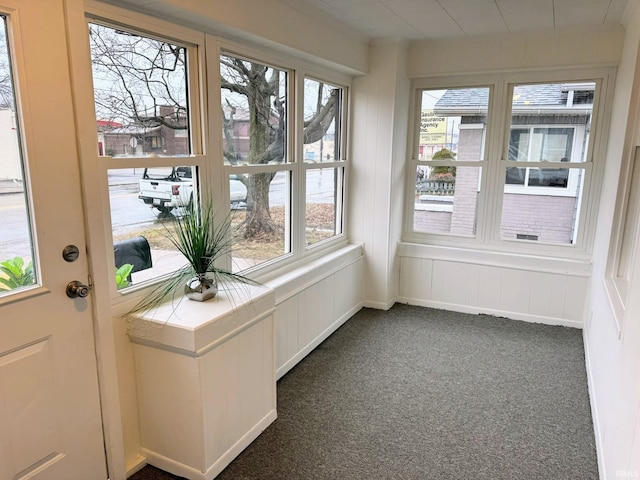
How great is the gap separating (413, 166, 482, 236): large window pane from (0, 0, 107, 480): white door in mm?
3173

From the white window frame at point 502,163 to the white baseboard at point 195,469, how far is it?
267 centimetres

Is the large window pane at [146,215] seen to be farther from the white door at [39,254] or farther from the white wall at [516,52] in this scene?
the white wall at [516,52]

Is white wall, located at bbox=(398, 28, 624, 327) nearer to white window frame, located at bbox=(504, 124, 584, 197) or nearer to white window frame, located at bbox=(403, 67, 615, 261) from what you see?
white window frame, located at bbox=(403, 67, 615, 261)

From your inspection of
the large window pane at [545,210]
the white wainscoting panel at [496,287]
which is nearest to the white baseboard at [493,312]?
the white wainscoting panel at [496,287]

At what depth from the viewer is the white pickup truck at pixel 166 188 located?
6.72ft

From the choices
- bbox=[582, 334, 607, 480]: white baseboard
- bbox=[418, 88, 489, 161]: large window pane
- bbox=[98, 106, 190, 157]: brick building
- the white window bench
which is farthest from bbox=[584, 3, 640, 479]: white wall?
bbox=[98, 106, 190, 157]: brick building

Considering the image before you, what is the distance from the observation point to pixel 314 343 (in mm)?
3295

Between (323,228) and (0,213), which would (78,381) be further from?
(323,228)

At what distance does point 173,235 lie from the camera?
7.23ft

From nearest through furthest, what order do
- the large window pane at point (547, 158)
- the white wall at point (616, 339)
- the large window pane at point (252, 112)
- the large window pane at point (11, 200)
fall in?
the large window pane at point (11, 200), the white wall at point (616, 339), the large window pane at point (252, 112), the large window pane at point (547, 158)

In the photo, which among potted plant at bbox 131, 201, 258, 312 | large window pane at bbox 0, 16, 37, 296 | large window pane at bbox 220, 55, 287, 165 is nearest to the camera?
large window pane at bbox 0, 16, 37, 296

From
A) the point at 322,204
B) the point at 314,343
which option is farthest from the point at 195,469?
the point at 322,204

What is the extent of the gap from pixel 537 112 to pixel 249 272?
2767mm

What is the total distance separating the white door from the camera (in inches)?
59.1
